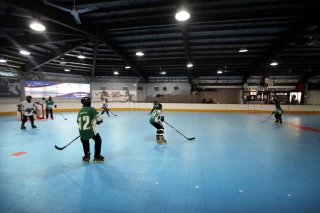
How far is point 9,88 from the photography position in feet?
47.3

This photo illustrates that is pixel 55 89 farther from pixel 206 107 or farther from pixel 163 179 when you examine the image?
pixel 163 179

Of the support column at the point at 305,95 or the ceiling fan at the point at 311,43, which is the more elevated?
the ceiling fan at the point at 311,43

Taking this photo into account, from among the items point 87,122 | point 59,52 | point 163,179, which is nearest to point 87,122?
point 87,122

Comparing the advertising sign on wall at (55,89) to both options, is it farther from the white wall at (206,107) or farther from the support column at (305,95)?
the support column at (305,95)

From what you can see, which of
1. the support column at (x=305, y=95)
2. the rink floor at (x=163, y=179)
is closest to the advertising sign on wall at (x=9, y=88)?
the rink floor at (x=163, y=179)

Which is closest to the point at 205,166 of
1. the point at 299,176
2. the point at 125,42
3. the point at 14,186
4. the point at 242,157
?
the point at 242,157

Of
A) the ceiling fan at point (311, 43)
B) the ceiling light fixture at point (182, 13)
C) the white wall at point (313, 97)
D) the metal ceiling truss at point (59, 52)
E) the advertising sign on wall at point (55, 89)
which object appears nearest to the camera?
the ceiling light fixture at point (182, 13)

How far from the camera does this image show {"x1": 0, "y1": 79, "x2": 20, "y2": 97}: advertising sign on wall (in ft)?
45.6

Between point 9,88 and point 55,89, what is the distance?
12.5 ft

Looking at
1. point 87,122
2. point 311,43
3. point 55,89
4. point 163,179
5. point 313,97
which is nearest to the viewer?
point 163,179

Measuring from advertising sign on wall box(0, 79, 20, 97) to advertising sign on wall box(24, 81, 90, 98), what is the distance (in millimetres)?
762

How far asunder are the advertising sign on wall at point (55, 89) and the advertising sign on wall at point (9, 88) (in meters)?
0.76

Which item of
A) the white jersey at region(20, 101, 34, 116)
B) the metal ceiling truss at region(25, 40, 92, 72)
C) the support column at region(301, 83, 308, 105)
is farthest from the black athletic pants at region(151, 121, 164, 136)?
the support column at region(301, 83, 308, 105)

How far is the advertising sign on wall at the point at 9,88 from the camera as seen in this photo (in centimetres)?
1391
